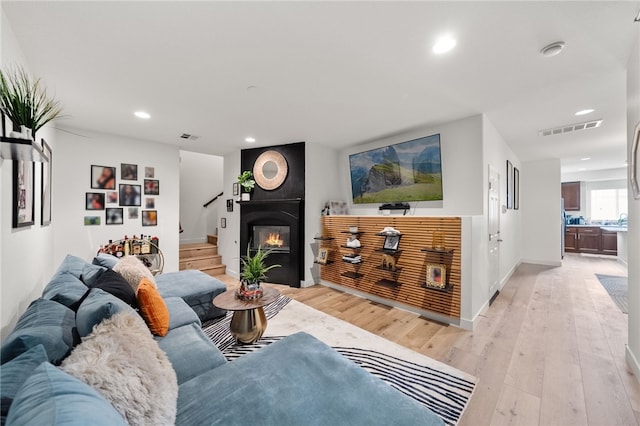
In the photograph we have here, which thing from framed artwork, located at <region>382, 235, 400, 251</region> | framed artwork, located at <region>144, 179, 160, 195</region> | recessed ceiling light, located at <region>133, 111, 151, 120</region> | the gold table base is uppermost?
recessed ceiling light, located at <region>133, 111, 151, 120</region>

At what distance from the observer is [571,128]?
3.75 meters

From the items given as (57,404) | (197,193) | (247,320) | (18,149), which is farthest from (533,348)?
(197,193)

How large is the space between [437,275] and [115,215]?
4.86 m

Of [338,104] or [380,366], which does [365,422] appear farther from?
[338,104]

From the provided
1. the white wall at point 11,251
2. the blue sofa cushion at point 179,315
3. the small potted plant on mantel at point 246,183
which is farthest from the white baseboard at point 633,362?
the small potted plant on mantel at point 246,183

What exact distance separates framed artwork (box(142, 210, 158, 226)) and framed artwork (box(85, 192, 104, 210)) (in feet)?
1.87

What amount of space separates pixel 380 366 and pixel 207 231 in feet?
18.9

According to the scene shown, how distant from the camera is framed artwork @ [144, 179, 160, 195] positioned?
440 centimetres

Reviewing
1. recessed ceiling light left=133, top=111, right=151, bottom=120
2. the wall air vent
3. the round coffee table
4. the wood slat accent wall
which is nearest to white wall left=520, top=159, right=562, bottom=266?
the wall air vent

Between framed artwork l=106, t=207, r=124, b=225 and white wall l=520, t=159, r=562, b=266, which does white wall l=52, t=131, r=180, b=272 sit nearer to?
framed artwork l=106, t=207, r=124, b=225

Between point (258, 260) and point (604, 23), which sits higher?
point (604, 23)

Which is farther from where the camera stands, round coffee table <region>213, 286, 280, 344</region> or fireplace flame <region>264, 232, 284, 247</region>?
fireplace flame <region>264, 232, 284, 247</region>

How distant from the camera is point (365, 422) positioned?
3.25 ft

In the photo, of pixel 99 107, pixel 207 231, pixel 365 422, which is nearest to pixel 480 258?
pixel 365 422
